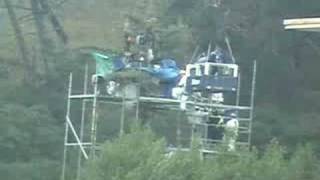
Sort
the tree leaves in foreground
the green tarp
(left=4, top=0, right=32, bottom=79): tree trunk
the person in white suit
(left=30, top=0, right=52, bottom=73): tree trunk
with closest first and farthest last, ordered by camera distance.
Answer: the tree leaves in foreground < the person in white suit < the green tarp < (left=4, top=0, right=32, bottom=79): tree trunk < (left=30, top=0, right=52, bottom=73): tree trunk

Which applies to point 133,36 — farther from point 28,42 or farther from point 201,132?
point 28,42

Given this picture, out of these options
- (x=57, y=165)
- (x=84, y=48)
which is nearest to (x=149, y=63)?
(x=57, y=165)

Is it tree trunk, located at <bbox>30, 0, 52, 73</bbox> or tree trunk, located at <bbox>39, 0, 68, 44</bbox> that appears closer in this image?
tree trunk, located at <bbox>30, 0, 52, 73</bbox>

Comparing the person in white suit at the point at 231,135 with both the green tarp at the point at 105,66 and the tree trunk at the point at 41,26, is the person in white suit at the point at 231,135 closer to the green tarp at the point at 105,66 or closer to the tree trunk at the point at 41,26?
the green tarp at the point at 105,66

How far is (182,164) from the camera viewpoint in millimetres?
17891

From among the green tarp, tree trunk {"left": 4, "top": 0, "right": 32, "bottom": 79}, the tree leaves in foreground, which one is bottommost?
the tree leaves in foreground

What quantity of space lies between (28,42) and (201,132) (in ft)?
51.7

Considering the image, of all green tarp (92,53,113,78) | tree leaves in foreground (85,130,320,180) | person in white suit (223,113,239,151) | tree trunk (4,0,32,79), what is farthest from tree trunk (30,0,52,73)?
tree leaves in foreground (85,130,320,180)

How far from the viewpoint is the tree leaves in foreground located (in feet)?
58.4

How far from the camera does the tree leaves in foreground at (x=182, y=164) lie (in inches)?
701

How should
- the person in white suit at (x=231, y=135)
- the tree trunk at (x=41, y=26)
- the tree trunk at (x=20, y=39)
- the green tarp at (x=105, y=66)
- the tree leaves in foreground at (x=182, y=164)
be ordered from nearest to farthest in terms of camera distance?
the tree leaves in foreground at (x=182, y=164) < the person in white suit at (x=231, y=135) < the green tarp at (x=105, y=66) < the tree trunk at (x=20, y=39) < the tree trunk at (x=41, y=26)

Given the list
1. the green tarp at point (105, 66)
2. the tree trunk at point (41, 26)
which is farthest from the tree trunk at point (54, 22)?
the green tarp at point (105, 66)

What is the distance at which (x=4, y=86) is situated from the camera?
32188mm

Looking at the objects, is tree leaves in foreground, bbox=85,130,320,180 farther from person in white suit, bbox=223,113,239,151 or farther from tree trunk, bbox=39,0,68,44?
tree trunk, bbox=39,0,68,44
